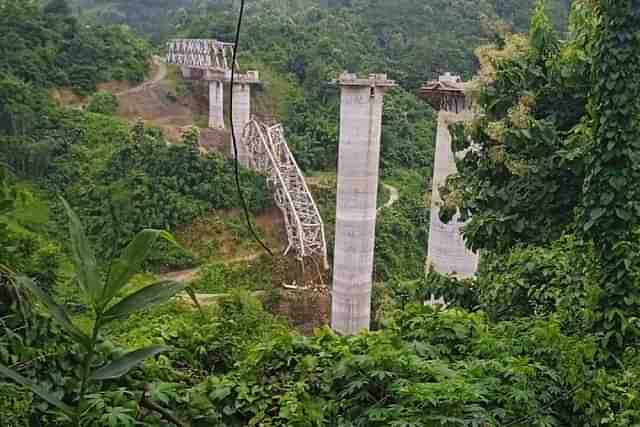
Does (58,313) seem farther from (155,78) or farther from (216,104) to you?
(155,78)

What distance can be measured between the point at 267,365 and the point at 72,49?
23356 mm

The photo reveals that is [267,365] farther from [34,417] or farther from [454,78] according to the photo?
[454,78]

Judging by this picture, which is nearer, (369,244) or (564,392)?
(564,392)

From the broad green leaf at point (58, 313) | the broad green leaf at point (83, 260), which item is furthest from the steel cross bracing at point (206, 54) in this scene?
the broad green leaf at point (58, 313)

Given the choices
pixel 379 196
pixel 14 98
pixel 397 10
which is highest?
pixel 397 10

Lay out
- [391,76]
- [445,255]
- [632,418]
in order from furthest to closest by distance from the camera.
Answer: [391,76], [445,255], [632,418]

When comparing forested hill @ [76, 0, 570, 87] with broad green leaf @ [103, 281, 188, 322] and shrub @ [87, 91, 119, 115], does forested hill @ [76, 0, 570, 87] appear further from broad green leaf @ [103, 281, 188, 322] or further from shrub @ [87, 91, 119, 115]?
broad green leaf @ [103, 281, 188, 322]

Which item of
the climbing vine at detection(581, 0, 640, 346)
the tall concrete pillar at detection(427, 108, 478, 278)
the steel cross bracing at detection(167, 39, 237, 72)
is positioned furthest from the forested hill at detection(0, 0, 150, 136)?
the climbing vine at detection(581, 0, 640, 346)

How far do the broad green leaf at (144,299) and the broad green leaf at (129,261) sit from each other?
0.03m

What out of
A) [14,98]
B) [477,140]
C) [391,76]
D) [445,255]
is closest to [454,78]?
[445,255]

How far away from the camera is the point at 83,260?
1.71 metres

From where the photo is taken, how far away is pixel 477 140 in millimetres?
5539

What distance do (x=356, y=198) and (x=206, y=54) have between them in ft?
42.4

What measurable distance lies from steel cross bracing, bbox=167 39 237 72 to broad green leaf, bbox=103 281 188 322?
21.9 m
